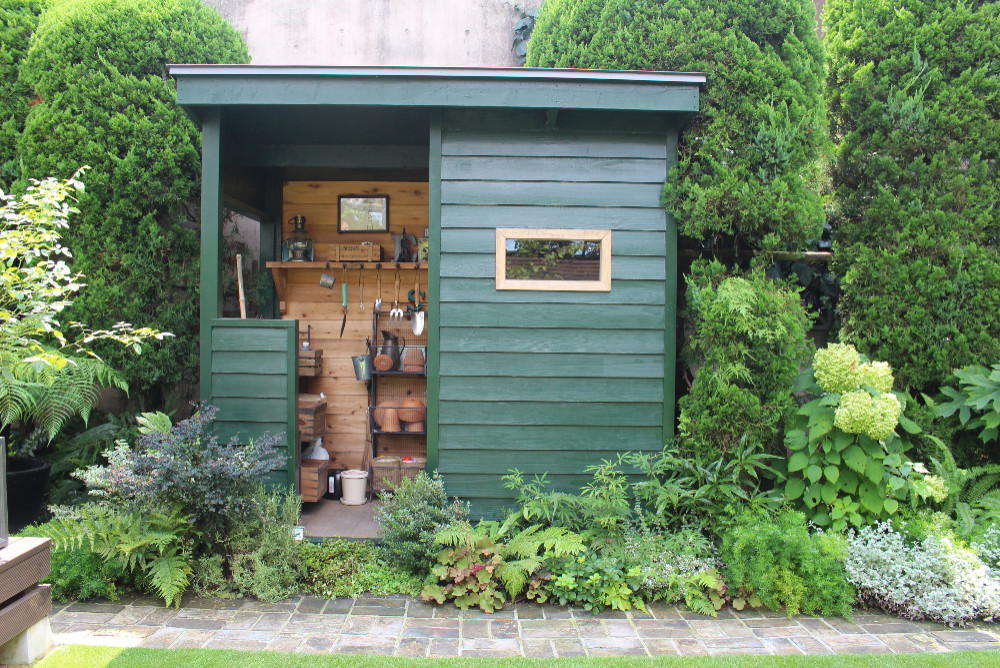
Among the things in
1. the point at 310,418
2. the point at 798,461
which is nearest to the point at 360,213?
the point at 310,418

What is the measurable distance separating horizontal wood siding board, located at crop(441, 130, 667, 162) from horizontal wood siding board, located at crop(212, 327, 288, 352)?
1.74m

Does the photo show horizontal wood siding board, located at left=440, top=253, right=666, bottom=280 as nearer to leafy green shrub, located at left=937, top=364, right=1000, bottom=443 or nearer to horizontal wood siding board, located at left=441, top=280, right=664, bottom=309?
horizontal wood siding board, located at left=441, top=280, right=664, bottom=309

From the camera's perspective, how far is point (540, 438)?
414 centimetres

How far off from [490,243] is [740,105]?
1.93 meters

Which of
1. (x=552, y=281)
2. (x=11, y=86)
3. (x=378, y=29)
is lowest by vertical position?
(x=552, y=281)

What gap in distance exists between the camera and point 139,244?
4793 millimetres

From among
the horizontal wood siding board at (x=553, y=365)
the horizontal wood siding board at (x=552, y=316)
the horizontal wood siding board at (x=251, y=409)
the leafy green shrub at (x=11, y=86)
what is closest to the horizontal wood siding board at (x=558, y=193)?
the horizontal wood siding board at (x=552, y=316)

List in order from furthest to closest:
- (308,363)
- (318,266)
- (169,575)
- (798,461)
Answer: (308,363) → (318,266) → (798,461) → (169,575)

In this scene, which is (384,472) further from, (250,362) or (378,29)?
(378,29)

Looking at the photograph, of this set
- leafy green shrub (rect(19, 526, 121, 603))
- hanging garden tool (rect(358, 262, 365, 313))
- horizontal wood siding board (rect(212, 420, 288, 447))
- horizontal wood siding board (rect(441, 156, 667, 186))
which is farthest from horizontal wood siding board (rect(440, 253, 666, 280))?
leafy green shrub (rect(19, 526, 121, 603))

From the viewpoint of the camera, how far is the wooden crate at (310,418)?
16.9 feet

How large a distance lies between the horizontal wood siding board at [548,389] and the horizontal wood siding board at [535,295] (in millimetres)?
521

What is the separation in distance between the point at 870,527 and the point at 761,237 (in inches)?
75.9

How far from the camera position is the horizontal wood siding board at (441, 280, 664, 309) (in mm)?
4145
